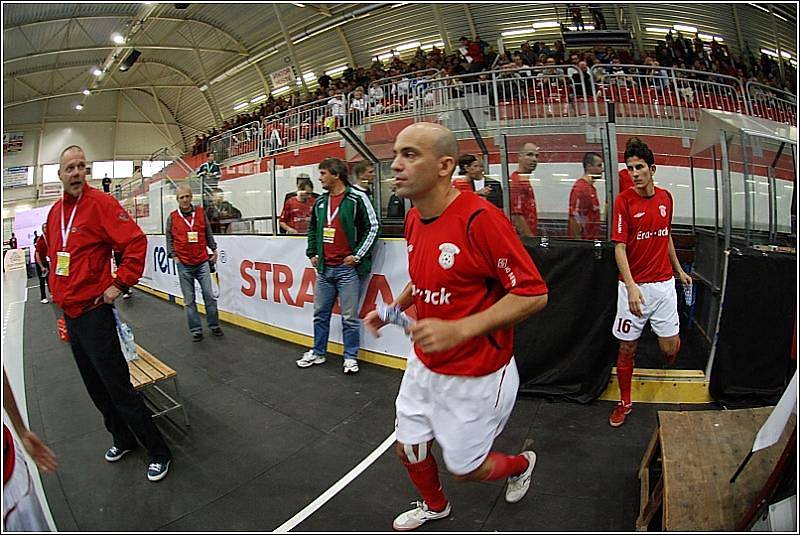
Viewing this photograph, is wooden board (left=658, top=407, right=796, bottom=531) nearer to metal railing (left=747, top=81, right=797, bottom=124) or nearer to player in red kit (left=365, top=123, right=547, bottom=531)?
player in red kit (left=365, top=123, right=547, bottom=531)

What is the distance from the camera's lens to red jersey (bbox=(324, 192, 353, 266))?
2738 millimetres

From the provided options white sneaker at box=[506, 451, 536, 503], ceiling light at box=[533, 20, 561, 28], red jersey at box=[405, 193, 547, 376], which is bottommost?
white sneaker at box=[506, 451, 536, 503]

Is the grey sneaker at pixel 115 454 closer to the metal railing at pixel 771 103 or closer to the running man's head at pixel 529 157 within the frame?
the running man's head at pixel 529 157

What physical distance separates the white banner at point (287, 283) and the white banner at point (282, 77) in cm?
117

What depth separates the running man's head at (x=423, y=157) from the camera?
1024mm

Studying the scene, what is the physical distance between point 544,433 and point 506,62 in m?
2.13

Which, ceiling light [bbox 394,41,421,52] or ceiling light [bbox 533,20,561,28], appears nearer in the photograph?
ceiling light [bbox 533,20,561,28]

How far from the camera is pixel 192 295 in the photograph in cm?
350

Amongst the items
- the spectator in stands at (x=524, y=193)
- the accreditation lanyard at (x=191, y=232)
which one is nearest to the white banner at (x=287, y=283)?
the accreditation lanyard at (x=191, y=232)

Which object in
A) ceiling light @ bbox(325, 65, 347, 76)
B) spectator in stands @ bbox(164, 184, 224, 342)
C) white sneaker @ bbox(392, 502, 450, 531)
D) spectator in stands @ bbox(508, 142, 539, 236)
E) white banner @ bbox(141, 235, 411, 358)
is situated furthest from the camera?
spectator in stands @ bbox(164, 184, 224, 342)

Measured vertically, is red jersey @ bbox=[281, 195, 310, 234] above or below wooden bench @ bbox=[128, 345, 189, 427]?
above

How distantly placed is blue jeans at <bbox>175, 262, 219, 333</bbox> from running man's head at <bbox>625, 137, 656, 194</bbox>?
10.8 feet

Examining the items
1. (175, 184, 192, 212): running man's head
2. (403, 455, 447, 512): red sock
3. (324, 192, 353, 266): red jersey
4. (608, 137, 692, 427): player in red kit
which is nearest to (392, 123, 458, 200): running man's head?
(403, 455, 447, 512): red sock

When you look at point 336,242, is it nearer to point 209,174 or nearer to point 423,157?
point 423,157
